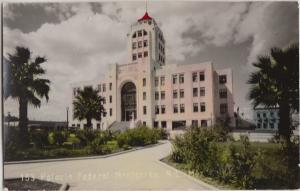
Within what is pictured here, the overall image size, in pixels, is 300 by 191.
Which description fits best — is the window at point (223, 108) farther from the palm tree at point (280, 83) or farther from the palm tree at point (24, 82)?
the palm tree at point (24, 82)

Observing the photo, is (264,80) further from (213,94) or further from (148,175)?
(213,94)

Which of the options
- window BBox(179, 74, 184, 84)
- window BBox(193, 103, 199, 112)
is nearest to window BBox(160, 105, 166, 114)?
window BBox(179, 74, 184, 84)

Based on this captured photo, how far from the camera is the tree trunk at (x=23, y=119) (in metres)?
12.6

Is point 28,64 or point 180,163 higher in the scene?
point 28,64

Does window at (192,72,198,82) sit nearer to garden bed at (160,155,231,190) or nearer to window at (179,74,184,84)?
window at (179,74,184,84)

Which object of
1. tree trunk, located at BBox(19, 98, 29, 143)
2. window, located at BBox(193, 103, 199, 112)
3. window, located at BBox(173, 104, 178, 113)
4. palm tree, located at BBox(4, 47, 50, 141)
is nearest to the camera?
palm tree, located at BBox(4, 47, 50, 141)

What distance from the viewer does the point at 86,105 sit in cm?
2577

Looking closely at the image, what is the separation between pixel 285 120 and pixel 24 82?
41.2 feet

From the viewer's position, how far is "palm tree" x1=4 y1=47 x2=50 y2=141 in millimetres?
11656

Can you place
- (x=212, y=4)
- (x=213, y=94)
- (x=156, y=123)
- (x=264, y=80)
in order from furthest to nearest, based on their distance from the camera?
1. (x=156, y=123)
2. (x=213, y=94)
3. (x=264, y=80)
4. (x=212, y=4)

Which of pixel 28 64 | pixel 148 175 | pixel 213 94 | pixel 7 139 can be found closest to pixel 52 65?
pixel 28 64

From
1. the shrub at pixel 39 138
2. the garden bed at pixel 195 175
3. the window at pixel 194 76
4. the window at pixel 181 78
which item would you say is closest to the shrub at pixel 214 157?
the garden bed at pixel 195 175

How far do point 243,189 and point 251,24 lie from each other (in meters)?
6.60

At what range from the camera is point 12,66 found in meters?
12.1
